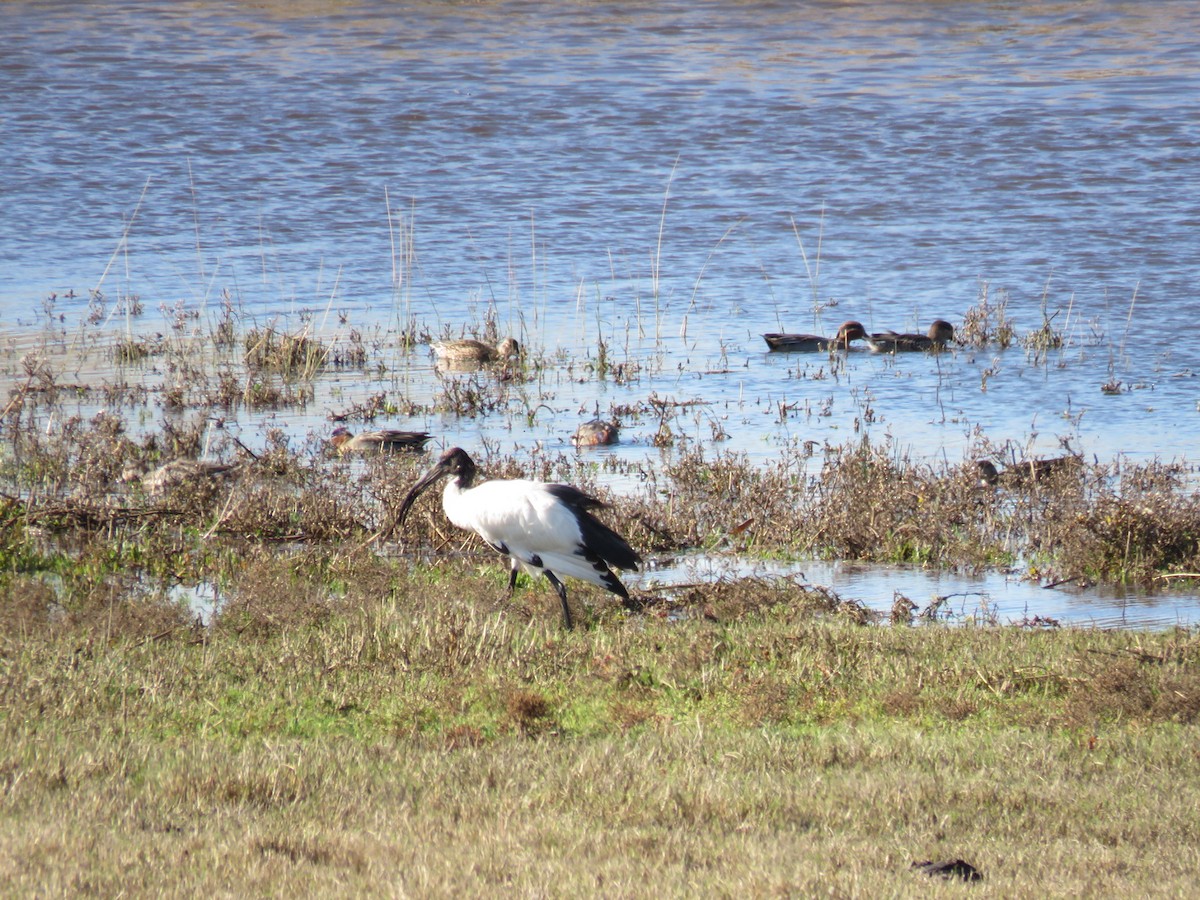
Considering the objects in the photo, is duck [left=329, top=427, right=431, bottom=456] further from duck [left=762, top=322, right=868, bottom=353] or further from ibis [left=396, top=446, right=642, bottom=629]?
duck [left=762, top=322, right=868, bottom=353]

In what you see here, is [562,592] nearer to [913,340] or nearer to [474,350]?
[474,350]

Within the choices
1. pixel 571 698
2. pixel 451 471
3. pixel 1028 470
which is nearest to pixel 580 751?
pixel 571 698

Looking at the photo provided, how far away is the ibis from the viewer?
8.14 meters

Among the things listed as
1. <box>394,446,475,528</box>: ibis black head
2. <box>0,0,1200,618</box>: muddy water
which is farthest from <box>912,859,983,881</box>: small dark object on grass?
<box>394,446,475,528</box>: ibis black head

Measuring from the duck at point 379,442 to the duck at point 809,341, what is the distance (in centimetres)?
430

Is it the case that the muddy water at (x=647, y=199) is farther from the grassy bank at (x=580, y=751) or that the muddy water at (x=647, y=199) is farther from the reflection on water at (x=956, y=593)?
the grassy bank at (x=580, y=751)

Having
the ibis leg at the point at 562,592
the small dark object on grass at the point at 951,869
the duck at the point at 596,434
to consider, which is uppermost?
the small dark object on grass at the point at 951,869

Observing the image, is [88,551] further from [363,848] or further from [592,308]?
[592,308]

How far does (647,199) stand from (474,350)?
7.71 m

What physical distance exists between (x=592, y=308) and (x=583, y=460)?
5526mm

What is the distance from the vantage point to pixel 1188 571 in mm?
8953

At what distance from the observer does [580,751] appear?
5.81 meters

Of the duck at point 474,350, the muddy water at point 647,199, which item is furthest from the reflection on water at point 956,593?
the duck at point 474,350

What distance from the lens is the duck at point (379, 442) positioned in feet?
37.9
